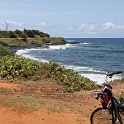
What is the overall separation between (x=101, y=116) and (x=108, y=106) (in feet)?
2.18

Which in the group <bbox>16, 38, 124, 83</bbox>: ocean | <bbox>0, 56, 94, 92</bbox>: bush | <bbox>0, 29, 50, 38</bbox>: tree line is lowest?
<bbox>16, 38, 124, 83</bbox>: ocean

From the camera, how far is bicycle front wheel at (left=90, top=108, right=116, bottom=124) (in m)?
8.83

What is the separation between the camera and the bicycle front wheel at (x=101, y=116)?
8.83 m

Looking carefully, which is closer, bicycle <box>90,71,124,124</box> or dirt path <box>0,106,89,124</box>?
bicycle <box>90,71,124,124</box>

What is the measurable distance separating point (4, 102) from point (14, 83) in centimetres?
544

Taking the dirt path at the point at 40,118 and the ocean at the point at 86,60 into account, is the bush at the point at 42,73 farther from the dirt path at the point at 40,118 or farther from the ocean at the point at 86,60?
the ocean at the point at 86,60

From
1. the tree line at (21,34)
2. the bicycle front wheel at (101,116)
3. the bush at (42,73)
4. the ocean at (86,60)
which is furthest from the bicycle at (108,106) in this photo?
the tree line at (21,34)

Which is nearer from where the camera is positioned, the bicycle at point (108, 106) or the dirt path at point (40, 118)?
the bicycle at point (108, 106)

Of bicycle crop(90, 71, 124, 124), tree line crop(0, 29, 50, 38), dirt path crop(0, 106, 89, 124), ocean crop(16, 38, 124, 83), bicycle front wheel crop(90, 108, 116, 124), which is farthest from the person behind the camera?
tree line crop(0, 29, 50, 38)

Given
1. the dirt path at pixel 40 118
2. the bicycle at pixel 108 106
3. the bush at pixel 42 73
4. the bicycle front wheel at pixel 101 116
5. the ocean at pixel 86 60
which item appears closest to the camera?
the bicycle at pixel 108 106

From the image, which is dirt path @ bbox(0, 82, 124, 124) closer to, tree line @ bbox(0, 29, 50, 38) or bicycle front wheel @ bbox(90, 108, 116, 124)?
bicycle front wheel @ bbox(90, 108, 116, 124)

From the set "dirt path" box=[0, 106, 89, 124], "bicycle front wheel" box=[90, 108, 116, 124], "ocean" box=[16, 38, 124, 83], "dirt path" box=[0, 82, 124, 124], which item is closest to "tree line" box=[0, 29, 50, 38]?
"ocean" box=[16, 38, 124, 83]

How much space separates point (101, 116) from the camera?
9.07m

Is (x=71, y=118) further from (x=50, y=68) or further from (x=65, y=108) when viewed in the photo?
(x=50, y=68)
